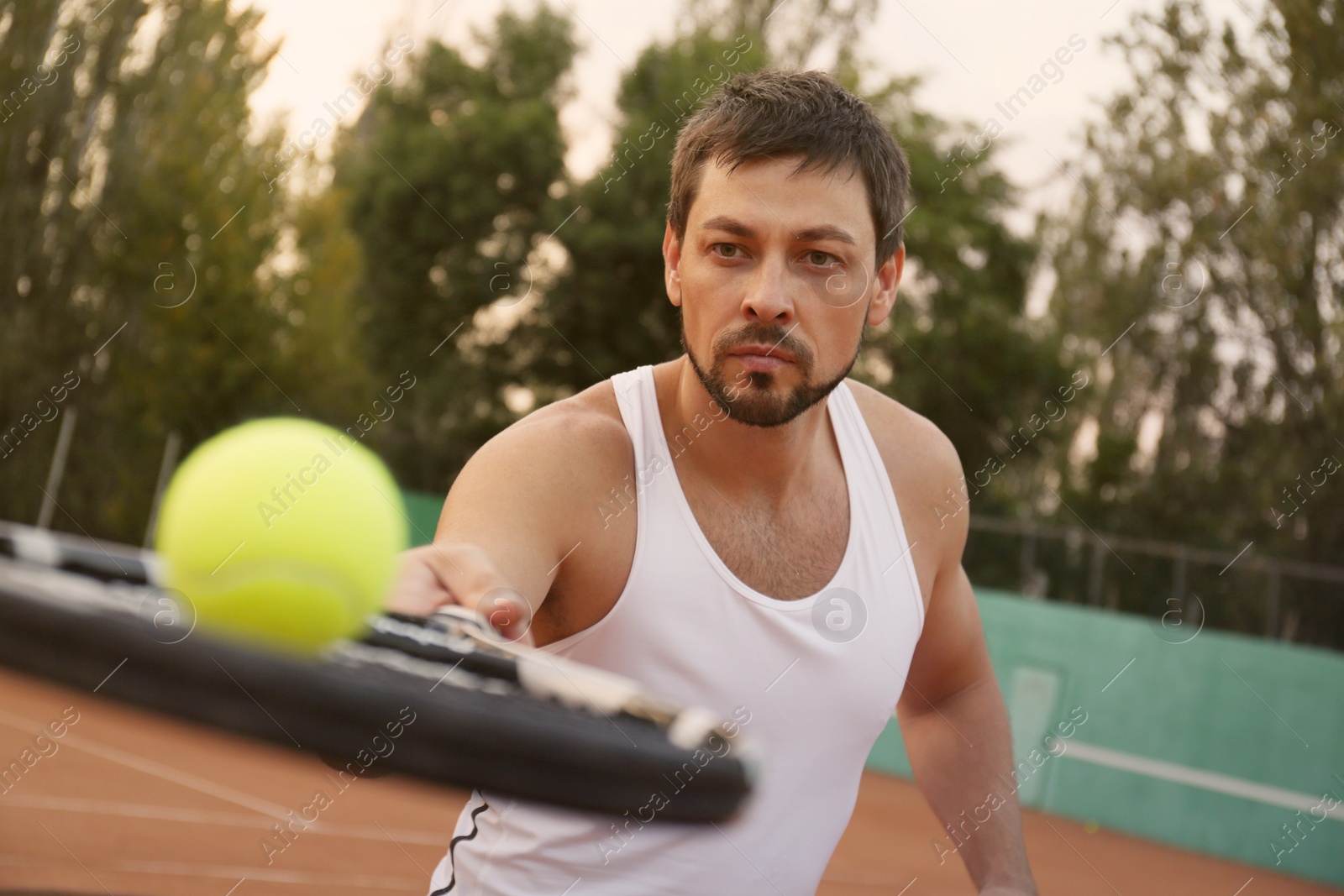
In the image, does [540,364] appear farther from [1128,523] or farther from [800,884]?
[800,884]

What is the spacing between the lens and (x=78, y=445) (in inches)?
722

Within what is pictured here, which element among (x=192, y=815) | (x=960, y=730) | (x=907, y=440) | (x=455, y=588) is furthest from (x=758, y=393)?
(x=192, y=815)

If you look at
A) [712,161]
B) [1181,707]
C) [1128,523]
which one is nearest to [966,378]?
[1128,523]

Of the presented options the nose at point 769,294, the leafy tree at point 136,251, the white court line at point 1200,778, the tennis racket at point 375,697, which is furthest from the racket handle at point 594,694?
the leafy tree at point 136,251

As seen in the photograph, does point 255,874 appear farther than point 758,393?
Yes

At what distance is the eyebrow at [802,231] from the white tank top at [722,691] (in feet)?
1.16

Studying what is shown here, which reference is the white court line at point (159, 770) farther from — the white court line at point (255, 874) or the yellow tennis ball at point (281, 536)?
the yellow tennis ball at point (281, 536)

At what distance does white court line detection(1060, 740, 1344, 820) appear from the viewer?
9.88m

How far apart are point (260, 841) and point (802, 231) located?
21.2 feet

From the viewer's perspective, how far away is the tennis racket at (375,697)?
0.69 meters

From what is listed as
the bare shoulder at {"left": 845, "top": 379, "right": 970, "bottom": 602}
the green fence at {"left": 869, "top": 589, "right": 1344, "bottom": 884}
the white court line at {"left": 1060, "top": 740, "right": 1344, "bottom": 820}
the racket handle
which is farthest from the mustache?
the white court line at {"left": 1060, "top": 740, "right": 1344, "bottom": 820}

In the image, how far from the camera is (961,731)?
99.7 inches

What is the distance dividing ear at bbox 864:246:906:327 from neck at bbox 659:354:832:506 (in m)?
0.28

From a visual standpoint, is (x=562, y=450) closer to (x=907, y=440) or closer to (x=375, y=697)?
(x=907, y=440)
